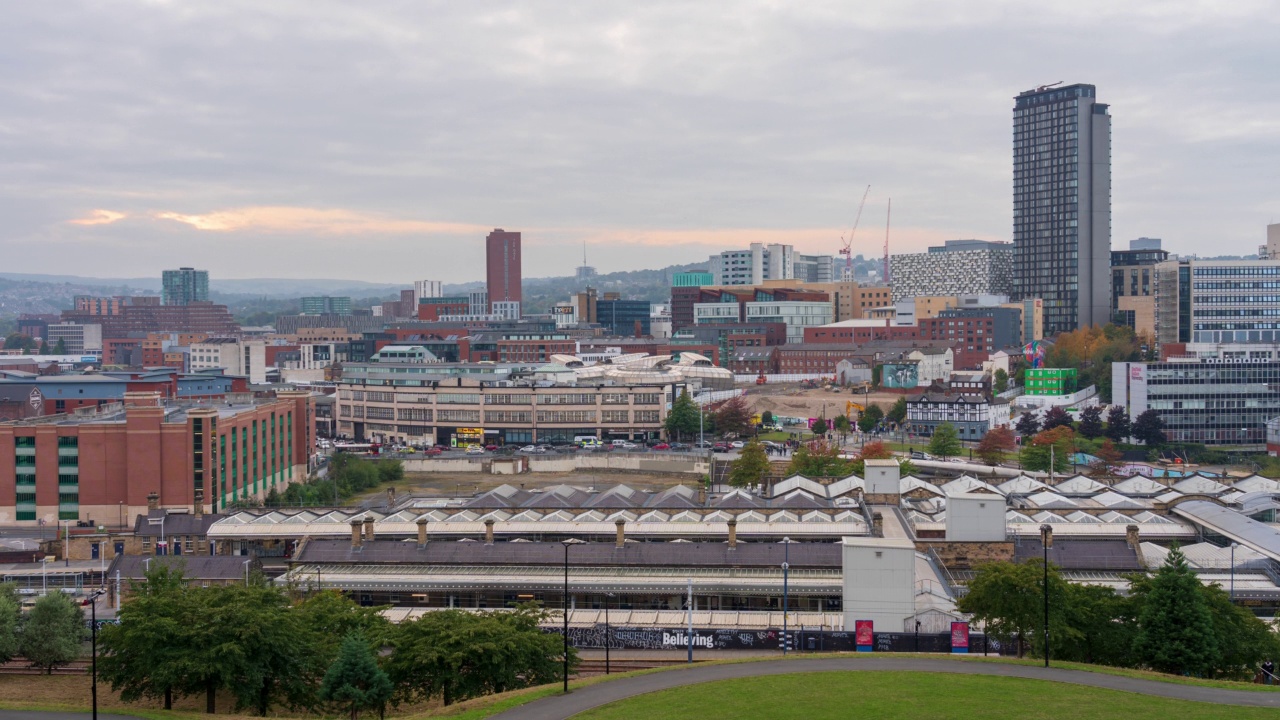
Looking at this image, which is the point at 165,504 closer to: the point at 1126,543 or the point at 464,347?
the point at 1126,543

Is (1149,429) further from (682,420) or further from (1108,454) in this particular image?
(682,420)

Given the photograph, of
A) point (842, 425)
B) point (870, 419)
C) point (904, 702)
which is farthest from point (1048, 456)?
point (904, 702)

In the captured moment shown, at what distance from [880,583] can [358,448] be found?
71.8 metres

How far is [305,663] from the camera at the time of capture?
32.3 m

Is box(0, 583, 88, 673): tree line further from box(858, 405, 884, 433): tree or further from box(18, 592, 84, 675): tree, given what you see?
Result: box(858, 405, 884, 433): tree

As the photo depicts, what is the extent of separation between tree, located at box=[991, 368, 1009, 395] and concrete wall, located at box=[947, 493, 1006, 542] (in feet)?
275

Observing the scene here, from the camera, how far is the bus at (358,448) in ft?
330

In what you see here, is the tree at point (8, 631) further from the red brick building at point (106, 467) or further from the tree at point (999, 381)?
the tree at point (999, 381)

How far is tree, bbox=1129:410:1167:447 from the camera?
9506 centimetres

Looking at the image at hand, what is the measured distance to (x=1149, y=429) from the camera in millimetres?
95000

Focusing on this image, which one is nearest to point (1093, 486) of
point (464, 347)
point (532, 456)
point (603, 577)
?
point (603, 577)

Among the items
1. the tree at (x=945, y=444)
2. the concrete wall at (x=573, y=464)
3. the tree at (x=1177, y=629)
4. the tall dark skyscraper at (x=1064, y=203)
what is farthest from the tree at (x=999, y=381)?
the tree at (x=1177, y=629)

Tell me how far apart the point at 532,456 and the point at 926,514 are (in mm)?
44180

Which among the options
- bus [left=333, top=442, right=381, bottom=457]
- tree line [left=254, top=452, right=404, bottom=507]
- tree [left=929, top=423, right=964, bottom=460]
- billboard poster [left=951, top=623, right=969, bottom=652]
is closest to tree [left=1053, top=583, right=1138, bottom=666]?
billboard poster [left=951, top=623, right=969, bottom=652]
